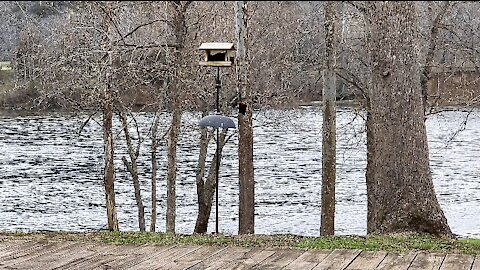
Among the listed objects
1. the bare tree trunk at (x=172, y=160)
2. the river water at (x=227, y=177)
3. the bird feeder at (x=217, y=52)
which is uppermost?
the bird feeder at (x=217, y=52)

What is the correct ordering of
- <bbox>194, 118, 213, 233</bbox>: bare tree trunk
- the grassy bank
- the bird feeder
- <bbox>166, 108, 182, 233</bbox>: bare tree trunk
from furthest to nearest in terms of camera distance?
<bbox>194, 118, 213, 233</bbox>: bare tree trunk
<bbox>166, 108, 182, 233</bbox>: bare tree trunk
the bird feeder
the grassy bank

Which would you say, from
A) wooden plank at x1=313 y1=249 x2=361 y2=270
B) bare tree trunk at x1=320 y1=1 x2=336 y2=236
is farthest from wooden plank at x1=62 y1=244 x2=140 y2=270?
bare tree trunk at x1=320 y1=1 x2=336 y2=236

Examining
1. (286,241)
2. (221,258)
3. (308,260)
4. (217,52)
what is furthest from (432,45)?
(221,258)

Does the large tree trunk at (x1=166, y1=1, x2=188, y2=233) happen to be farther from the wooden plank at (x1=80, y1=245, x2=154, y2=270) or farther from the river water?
the wooden plank at (x1=80, y1=245, x2=154, y2=270)

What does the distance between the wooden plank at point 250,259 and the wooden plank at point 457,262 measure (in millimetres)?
1049

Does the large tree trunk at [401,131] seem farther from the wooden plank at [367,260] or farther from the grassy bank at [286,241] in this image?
the wooden plank at [367,260]

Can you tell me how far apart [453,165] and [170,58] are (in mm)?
11158

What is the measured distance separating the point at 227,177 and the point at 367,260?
13413 mm

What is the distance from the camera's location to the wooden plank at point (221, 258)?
14.9 ft

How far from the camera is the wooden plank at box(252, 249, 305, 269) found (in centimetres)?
455

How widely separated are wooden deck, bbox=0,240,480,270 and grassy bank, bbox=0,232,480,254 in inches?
6.2

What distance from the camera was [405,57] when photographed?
6.38 metres

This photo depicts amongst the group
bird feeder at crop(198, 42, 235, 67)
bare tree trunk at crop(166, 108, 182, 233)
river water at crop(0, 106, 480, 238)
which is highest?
bird feeder at crop(198, 42, 235, 67)

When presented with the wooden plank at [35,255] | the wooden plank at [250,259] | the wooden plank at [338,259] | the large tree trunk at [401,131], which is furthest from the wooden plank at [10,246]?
the large tree trunk at [401,131]
